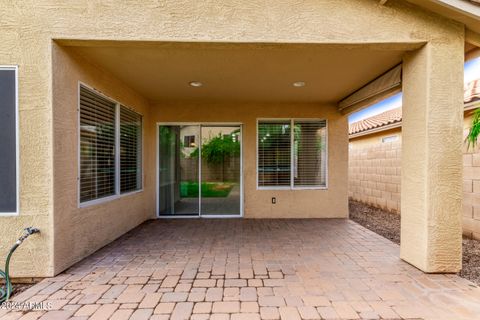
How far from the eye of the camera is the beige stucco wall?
645 centimetres

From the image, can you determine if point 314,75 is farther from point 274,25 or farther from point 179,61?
point 179,61

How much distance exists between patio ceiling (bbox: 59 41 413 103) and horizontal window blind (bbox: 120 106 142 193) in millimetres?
663

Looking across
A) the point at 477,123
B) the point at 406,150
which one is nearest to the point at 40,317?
the point at 406,150

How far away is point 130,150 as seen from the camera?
548 cm

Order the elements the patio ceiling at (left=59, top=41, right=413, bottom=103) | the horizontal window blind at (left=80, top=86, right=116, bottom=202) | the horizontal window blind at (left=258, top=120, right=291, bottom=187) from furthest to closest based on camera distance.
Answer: the horizontal window blind at (left=258, top=120, right=291, bottom=187), the horizontal window blind at (left=80, top=86, right=116, bottom=202), the patio ceiling at (left=59, top=41, right=413, bottom=103)

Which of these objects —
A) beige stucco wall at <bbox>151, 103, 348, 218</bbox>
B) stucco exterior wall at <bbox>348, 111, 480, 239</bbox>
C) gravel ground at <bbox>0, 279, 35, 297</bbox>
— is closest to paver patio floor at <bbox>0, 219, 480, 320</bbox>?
gravel ground at <bbox>0, 279, 35, 297</bbox>

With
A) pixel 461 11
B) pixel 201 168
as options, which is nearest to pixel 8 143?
pixel 201 168

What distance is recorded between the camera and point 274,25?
3223 mm

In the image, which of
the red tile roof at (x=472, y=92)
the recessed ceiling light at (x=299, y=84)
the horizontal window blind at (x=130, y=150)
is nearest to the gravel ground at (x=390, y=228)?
the red tile roof at (x=472, y=92)

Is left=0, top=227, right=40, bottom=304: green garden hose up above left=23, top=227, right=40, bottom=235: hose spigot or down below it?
below

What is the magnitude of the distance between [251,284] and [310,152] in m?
4.42

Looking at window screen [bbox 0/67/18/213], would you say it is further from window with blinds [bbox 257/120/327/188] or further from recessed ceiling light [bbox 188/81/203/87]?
window with blinds [bbox 257/120/327/188]

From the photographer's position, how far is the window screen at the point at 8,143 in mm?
3148

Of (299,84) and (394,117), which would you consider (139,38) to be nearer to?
(299,84)
